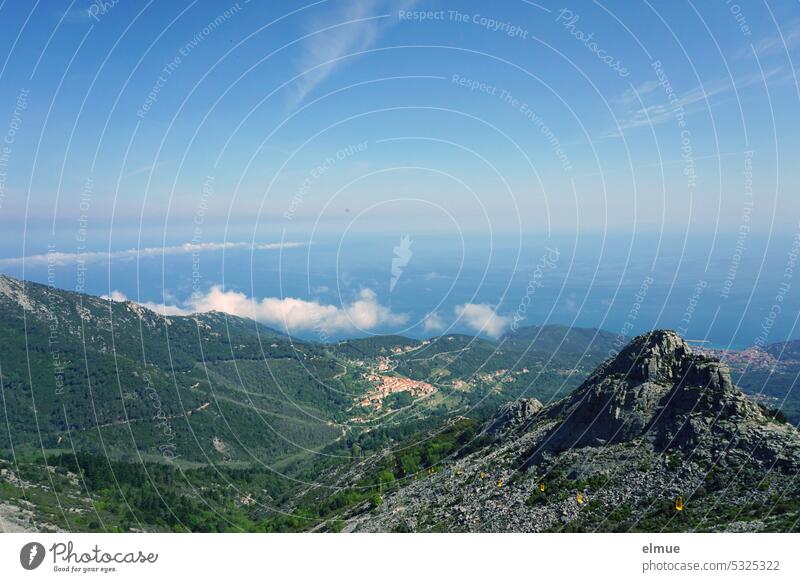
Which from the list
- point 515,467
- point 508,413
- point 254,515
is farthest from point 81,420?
point 515,467

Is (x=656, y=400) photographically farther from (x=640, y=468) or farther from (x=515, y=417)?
(x=515, y=417)
